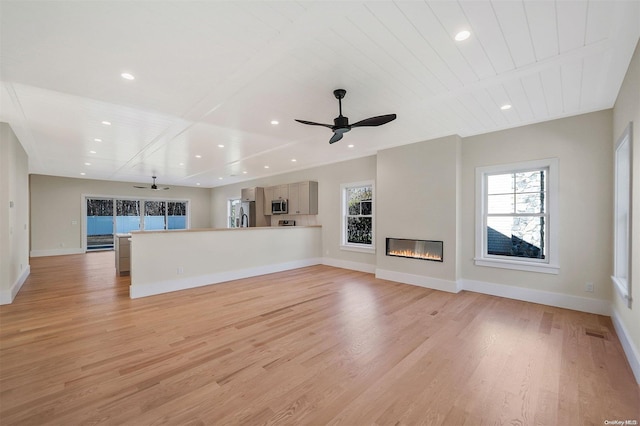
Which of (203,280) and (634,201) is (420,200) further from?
(203,280)

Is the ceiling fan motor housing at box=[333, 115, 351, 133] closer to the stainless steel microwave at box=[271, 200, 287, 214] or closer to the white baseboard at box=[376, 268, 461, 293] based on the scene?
the white baseboard at box=[376, 268, 461, 293]

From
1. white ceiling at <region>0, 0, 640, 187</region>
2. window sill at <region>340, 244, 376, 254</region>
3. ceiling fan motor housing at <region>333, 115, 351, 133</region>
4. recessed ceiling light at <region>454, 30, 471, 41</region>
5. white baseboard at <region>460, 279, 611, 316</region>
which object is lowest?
white baseboard at <region>460, 279, 611, 316</region>

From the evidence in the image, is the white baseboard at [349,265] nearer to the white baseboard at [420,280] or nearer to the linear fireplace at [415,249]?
the white baseboard at [420,280]

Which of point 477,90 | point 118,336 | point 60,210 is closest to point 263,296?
point 118,336

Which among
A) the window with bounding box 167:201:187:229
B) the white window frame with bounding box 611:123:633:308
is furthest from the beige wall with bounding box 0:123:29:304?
the white window frame with bounding box 611:123:633:308

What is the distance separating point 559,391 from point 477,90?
2.95 m

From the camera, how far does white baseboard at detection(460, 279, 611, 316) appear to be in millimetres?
3574

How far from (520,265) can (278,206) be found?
6.10 meters

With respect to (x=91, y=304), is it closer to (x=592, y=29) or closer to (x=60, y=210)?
(x=592, y=29)

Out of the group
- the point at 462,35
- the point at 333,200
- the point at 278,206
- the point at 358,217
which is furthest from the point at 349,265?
the point at 462,35

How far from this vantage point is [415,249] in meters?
5.18

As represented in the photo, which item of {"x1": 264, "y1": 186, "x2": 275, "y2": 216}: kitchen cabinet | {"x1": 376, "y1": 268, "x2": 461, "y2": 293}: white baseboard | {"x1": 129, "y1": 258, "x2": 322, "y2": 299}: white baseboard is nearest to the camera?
{"x1": 129, "y1": 258, "x2": 322, "y2": 299}: white baseboard

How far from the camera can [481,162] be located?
15.1ft

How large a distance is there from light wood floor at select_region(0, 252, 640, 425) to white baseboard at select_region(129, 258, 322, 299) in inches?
10.9
